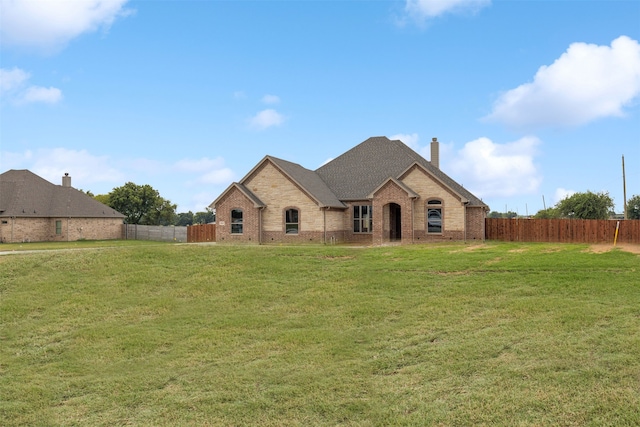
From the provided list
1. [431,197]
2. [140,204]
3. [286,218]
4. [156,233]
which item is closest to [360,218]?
[286,218]

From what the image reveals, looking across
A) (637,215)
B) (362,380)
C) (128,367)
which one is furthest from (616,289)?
(637,215)

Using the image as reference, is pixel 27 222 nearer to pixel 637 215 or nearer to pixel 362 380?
pixel 362 380

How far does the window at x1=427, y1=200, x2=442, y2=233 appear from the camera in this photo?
32062mm

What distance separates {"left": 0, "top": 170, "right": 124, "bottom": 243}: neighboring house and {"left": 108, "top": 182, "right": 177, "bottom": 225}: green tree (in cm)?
1805

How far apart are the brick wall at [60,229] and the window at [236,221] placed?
21855 mm

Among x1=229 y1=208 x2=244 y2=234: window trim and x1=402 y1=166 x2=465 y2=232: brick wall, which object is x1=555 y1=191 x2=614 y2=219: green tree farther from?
x1=229 y1=208 x2=244 y2=234: window trim

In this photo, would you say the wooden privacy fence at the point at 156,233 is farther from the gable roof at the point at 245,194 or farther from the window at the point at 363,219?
the window at the point at 363,219

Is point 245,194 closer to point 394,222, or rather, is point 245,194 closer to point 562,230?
point 394,222

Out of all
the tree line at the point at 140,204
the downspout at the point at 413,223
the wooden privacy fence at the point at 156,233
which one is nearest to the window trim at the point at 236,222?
the downspout at the point at 413,223

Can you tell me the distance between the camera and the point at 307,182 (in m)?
34.8

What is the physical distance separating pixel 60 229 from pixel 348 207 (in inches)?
1159

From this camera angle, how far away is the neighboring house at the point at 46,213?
45.2 m

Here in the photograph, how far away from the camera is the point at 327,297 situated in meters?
16.2

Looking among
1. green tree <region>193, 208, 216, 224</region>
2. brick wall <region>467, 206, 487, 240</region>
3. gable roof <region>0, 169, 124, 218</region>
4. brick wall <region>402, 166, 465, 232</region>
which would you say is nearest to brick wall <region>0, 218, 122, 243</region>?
gable roof <region>0, 169, 124, 218</region>
